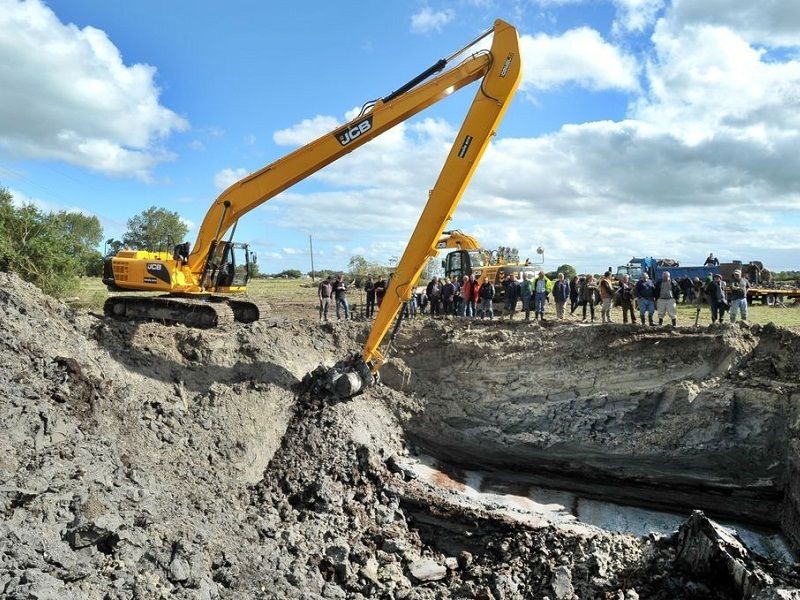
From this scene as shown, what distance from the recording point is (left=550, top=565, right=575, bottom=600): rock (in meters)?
6.28

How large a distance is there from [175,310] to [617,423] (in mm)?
8811

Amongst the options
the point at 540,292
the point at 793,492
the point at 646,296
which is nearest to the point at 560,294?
the point at 540,292

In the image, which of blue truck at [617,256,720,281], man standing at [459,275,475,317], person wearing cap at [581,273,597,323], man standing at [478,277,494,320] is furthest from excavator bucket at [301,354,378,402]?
blue truck at [617,256,720,281]

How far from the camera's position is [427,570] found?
268 inches

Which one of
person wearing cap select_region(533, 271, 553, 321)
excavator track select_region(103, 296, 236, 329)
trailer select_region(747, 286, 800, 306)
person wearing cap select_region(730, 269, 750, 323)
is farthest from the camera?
trailer select_region(747, 286, 800, 306)

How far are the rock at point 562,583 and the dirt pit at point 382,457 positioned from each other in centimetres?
3

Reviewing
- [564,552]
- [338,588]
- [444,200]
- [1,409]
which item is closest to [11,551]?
[1,409]

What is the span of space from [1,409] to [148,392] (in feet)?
8.76

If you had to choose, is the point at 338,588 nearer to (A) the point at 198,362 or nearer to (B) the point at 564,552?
(B) the point at 564,552

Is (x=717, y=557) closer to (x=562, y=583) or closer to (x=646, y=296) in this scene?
(x=562, y=583)

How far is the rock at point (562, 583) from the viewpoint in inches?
247

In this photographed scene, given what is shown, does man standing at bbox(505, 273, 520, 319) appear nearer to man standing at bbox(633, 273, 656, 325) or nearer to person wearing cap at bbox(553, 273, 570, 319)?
person wearing cap at bbox(553, 273, 570, 319)

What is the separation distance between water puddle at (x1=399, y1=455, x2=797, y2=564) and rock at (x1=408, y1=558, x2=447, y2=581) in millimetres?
1401

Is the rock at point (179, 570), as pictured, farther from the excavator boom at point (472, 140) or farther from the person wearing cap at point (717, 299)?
the person wearing cap at point (717, 299)
